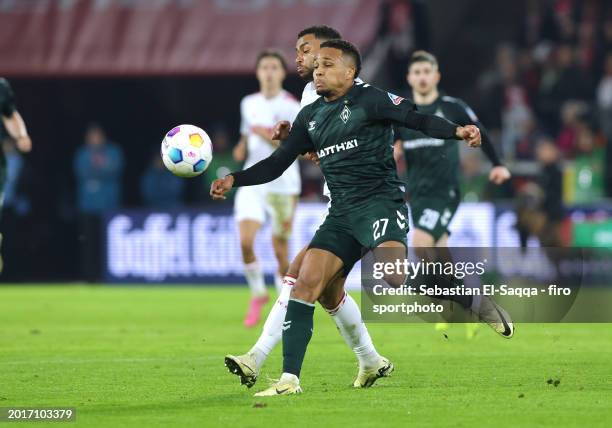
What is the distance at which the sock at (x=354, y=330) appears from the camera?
8.59 m

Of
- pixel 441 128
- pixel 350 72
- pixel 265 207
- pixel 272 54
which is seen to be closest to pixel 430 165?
pixel 272 54

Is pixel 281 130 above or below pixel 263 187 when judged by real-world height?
above

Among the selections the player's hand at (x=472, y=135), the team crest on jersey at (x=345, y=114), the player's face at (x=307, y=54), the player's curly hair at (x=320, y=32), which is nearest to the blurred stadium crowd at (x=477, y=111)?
the player's curly hair at (x=320, y=32)

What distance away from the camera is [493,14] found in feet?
82.6

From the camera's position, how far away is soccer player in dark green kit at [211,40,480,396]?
8.13 metres

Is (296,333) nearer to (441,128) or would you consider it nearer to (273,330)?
(273,330)

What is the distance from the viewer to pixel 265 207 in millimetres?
14445

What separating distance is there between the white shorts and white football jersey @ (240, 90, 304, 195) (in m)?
0.09

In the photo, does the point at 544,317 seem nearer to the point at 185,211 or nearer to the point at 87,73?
the point at 185,211

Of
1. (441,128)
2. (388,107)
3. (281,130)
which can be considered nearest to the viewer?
(441,128)

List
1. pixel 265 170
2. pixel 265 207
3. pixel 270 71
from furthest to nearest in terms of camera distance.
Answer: pixel 265 207 → pixel 270 71 → pixel 265 170

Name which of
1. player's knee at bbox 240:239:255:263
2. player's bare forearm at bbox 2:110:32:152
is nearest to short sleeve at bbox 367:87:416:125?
player's bare forearm at bbox 2:110:32:152

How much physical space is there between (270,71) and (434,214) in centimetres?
289

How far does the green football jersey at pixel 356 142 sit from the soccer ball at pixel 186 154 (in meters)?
0.78
